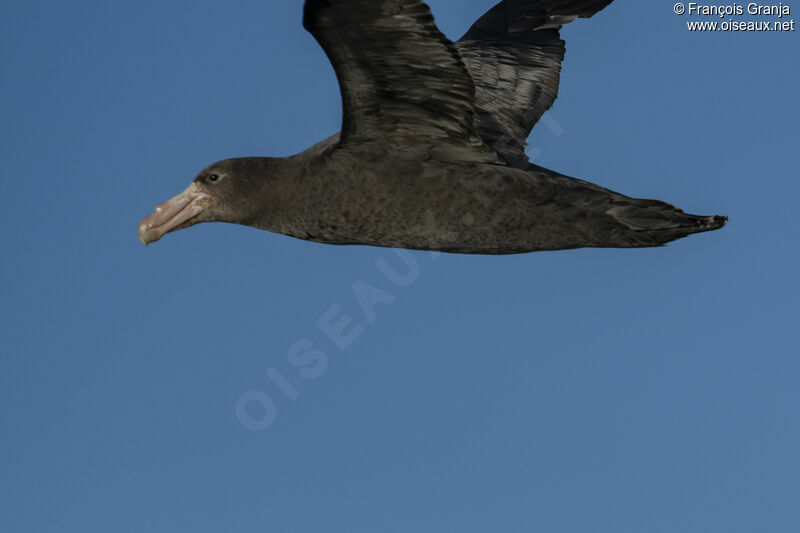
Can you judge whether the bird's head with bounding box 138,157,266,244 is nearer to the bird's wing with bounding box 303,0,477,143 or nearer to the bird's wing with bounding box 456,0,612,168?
the bird's wing with bounding box 303,0,477,143

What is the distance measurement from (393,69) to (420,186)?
0.99 metres

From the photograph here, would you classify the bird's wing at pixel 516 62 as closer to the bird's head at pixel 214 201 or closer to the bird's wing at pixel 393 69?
the bird's wing at pixel 393 69

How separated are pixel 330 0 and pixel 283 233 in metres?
2.40

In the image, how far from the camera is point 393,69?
8312mm

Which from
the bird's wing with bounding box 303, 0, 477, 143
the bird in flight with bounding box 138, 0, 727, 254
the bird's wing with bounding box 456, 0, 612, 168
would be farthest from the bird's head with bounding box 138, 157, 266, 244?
the bird's wing with bounding box 456, 0, 612, 168

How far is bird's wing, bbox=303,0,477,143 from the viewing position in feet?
25.4

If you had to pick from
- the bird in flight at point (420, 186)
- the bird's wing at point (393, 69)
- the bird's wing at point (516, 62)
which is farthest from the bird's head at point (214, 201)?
the bird's wing at point (516, 62)

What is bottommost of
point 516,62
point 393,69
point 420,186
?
point 420,186

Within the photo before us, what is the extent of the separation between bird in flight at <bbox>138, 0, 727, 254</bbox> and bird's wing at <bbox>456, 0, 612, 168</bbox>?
87 centimetres

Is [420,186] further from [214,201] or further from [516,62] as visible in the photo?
[516,62]

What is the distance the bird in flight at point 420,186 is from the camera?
27.8 feet

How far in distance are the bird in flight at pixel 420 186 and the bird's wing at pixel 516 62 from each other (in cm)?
87

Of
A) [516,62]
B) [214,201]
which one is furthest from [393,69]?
[516,62]

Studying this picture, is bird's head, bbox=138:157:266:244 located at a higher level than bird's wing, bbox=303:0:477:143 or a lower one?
lower
